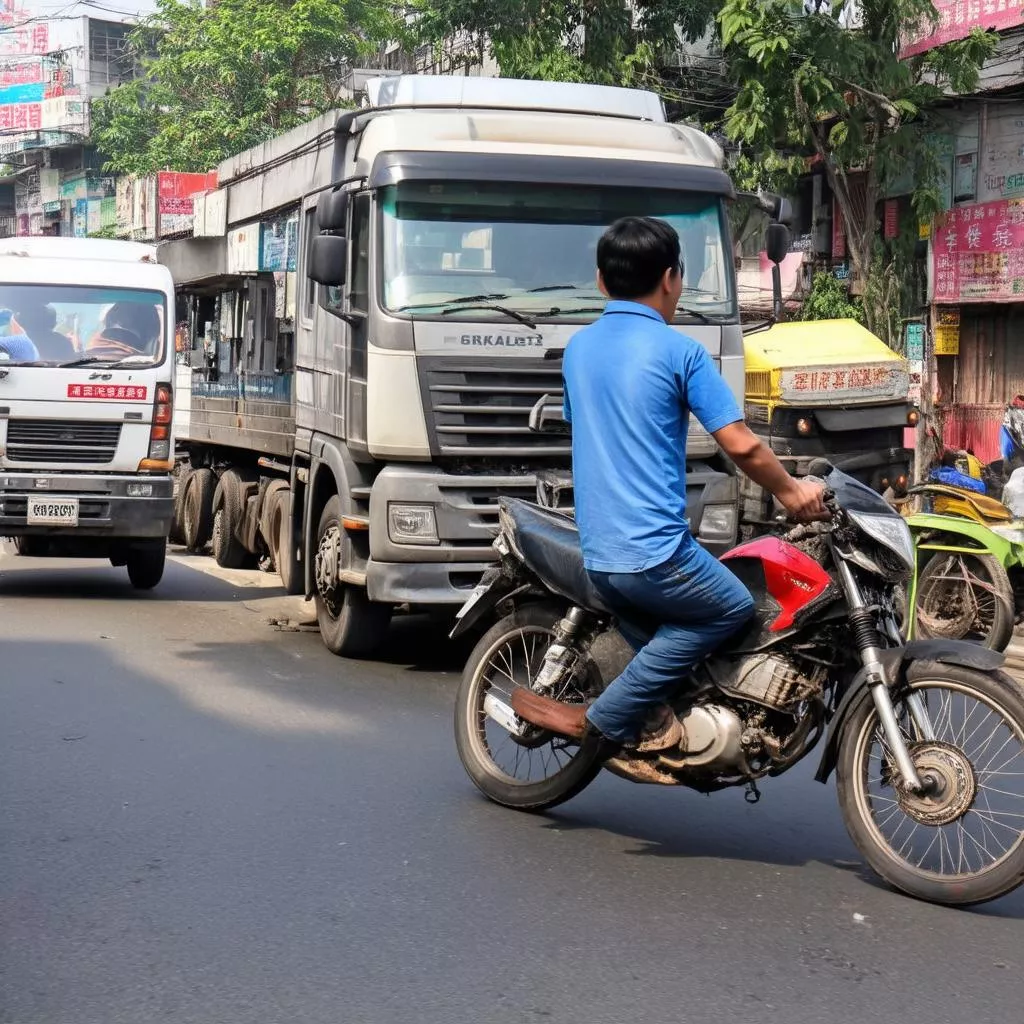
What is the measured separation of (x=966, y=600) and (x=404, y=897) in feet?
20.6

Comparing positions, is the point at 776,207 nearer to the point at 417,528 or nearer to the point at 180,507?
the point at 417,528

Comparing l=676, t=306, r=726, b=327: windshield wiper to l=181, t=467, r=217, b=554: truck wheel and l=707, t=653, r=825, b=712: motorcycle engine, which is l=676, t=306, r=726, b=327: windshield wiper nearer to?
l=707, t=653, r=825, b=712: motorcycle engine

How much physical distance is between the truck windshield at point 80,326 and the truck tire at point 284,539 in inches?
55.3

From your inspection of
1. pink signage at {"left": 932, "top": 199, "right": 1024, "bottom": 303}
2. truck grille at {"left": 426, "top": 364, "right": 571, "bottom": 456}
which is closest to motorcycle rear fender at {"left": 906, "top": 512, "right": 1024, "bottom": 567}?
truck grille at {"left": 426, "top": 364, "right": 571, "bottom": 456}

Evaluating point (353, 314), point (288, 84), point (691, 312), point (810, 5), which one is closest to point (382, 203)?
point (353, 314)

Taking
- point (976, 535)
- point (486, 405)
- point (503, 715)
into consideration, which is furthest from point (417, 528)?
point (976, 535)

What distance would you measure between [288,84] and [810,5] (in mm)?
17512

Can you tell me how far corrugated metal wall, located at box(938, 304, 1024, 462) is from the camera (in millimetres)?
19656

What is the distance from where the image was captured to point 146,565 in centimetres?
1266

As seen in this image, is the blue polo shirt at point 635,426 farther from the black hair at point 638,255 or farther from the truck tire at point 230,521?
the truck tire at point 230,521

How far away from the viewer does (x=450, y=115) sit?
885 centimetres

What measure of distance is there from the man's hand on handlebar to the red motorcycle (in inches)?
2.3

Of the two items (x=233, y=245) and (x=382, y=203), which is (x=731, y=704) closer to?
(x=382, y=203)

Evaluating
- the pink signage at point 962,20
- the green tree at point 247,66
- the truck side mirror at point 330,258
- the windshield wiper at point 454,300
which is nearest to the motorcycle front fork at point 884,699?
→ the windshield wiper at point 454,300
